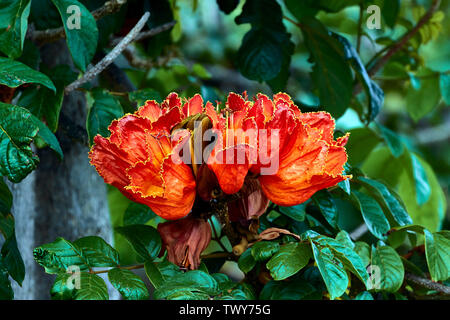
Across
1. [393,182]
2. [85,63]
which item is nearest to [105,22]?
[85,63]

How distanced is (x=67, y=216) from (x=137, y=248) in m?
0.29

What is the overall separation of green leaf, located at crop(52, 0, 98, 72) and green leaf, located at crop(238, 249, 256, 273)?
0.25 meters

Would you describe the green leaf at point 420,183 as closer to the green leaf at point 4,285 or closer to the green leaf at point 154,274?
the green leaf at point 154,274

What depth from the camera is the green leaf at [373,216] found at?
1.87ft

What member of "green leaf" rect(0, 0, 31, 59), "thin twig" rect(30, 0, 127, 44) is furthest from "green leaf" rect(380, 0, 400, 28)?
"green leaf" rect(0, 0, 31, 59)

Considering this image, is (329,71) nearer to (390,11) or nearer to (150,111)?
(390,11)

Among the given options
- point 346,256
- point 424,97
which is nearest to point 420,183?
point 424,97

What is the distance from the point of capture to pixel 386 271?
20.2 inches

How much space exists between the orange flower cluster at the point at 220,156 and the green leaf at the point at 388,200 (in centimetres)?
14

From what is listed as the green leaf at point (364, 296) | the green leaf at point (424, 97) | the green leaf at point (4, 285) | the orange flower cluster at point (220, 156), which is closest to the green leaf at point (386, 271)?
the green leaf at point (364, 296)

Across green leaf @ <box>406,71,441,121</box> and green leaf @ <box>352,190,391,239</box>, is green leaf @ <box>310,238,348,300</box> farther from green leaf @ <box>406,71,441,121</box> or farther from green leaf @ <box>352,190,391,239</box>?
green leaf @ <box>406,71,441,121</box>

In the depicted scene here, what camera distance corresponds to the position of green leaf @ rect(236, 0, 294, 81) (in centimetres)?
71

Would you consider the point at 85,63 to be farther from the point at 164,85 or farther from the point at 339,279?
the point at 164,85

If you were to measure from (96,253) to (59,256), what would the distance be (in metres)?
0.04
